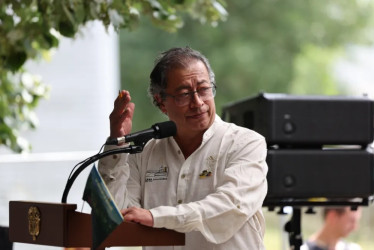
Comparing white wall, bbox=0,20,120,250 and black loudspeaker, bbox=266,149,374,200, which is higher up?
white wall, bbox=0,20,120,250

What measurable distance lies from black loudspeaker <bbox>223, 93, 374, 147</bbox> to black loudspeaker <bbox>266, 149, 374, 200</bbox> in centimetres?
5

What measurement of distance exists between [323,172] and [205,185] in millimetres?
1264

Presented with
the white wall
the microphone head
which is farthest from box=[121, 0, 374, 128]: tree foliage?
the microphone head

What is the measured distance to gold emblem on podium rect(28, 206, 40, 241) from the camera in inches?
99.2

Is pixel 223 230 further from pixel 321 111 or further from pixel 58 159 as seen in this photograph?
pixel 58 159

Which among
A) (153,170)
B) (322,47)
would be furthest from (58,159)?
(322,47)

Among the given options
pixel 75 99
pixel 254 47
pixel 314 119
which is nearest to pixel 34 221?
pixel 314 119

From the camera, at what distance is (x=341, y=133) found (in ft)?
12.3

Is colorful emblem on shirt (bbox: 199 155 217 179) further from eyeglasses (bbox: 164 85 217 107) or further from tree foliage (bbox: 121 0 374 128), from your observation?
tree foliage (bbox: 121 0 374 128)

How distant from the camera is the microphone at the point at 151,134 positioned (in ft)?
7.91

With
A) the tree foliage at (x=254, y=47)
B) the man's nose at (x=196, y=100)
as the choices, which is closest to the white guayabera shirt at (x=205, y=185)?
the man's nose at (x=196, y=100)

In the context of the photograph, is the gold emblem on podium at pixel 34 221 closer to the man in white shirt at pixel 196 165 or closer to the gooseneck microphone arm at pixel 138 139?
the gooseneck microphone arm at pixel 138 139

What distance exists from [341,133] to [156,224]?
166cm

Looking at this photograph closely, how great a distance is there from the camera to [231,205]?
2.42 m
